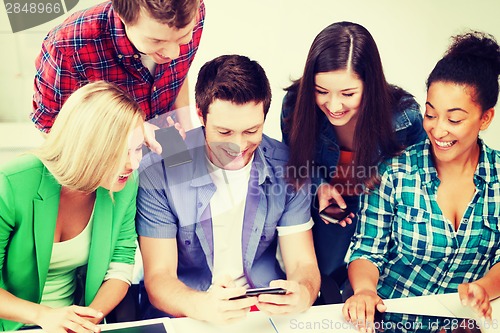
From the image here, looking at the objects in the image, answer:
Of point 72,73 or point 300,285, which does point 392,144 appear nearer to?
point 300,285

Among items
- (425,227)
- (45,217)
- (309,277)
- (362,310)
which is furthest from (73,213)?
(425,227)

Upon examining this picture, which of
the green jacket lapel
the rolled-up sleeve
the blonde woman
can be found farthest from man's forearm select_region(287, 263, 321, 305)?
the green jacket lapel

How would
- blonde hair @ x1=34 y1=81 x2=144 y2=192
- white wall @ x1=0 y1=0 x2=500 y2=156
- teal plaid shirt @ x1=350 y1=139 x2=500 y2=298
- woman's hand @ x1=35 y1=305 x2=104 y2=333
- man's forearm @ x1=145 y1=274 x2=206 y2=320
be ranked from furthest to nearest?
teal plaid shirt @ x1=350 y1=139 x2=500 y2=298 → white wall @ x1=0 y1=0 x2=500 y2=156 → man's forearm @ x1=145 y1=274 x2=206 y2=320 → blonde hair @ x1=34 y1=81 x2=144 y2=192 → woman's hand @ x1=35 y1=305 x2=104 y2=333

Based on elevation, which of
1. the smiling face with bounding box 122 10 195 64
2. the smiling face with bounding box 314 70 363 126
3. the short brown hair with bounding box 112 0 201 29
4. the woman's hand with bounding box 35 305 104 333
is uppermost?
the short brown hair with bounding box 112 0 201 29

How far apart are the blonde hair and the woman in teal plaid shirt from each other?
0.86 meters

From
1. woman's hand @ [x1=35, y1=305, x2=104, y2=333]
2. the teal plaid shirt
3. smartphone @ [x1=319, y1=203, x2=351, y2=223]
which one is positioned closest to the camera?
woman's hand @ [x1=35, y1=305, x2=104, y2=333]

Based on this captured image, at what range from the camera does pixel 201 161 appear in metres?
1.96

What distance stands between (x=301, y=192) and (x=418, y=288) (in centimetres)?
53

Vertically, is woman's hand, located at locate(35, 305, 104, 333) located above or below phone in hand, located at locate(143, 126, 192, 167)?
below

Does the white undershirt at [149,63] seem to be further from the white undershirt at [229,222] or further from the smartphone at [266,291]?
the smartphone at [266,291]

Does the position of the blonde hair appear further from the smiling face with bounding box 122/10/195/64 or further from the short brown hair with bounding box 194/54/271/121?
the short brown hair with bounding box 194/54/271/121

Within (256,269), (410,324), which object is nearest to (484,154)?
(410,324)

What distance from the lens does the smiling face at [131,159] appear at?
1.68m

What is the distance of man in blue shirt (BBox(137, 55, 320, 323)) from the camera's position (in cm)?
187
